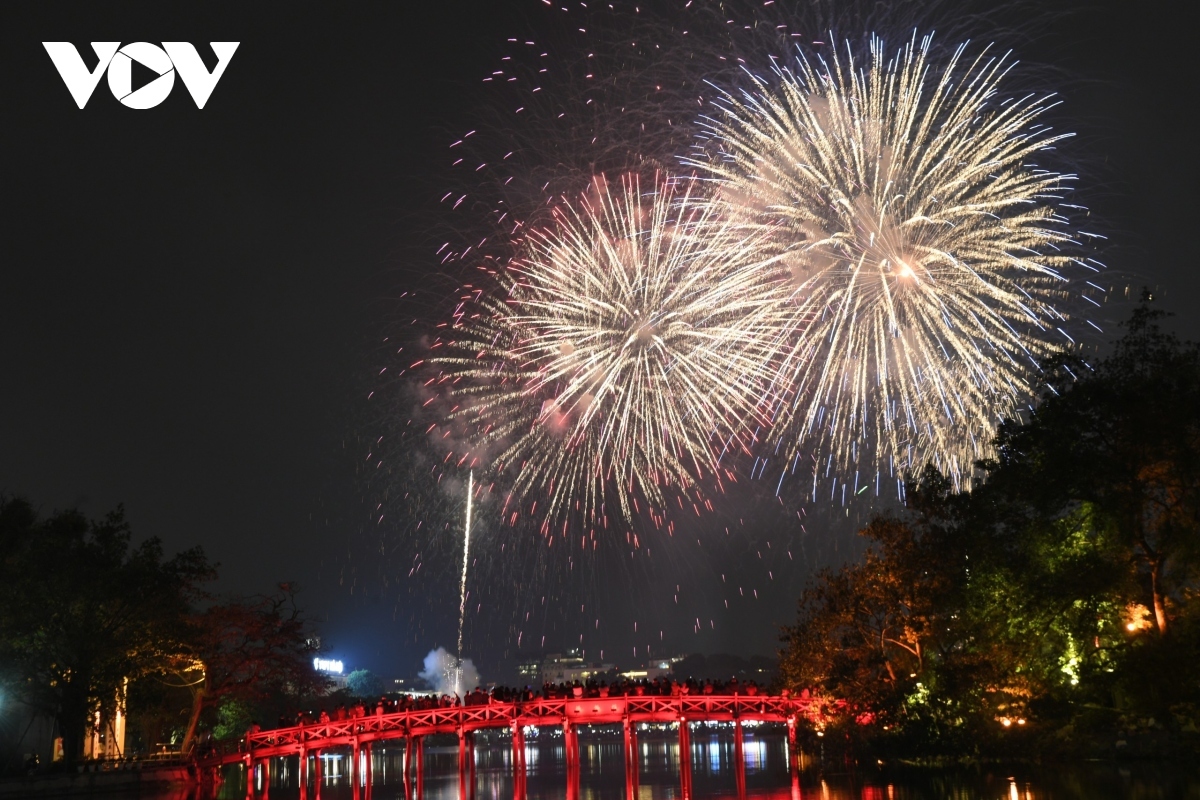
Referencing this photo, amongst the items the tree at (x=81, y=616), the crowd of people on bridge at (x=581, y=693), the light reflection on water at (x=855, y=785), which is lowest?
the light reflection on water at (x=855, y=785)

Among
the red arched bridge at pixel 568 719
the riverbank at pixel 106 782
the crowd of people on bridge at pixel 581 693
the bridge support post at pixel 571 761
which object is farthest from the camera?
the crowd of people on bridge at pixel 581 693

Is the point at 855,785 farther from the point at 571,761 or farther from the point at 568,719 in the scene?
the point at 571,761

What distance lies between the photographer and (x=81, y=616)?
5375 centimetres

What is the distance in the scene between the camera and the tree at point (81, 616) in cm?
5153

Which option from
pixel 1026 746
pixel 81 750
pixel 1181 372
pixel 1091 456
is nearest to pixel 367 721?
pixel 81 750

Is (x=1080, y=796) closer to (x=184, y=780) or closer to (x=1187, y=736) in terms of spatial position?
(x=1187, y=736)

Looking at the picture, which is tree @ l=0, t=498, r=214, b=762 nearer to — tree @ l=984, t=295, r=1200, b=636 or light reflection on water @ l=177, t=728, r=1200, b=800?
light reflection on water @ l=177, t=728, r=1200, b=800

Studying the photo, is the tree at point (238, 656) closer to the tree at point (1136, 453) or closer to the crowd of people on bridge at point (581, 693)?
the crowd of people on bridge at point (581, 693)

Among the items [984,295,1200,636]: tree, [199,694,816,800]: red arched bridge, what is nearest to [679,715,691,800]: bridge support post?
[199,694,816,800]: red arched bridge

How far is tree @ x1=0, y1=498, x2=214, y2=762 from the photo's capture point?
51531 millimetres

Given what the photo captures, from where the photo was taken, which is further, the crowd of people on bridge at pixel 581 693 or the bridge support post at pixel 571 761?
the crowd of people on bridge at pixel 581 693

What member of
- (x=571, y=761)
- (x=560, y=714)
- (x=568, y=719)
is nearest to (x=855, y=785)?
(x=568, y=719)

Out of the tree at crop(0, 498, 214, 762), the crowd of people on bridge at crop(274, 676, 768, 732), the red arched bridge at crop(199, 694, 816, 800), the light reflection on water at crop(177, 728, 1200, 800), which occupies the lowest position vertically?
the light reflection on water at crop(177, 728, 1200, 800)

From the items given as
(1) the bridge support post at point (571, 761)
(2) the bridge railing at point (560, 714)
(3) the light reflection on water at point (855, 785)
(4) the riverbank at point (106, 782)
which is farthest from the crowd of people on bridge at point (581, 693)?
(4) the riverbank at point (106, 782)
